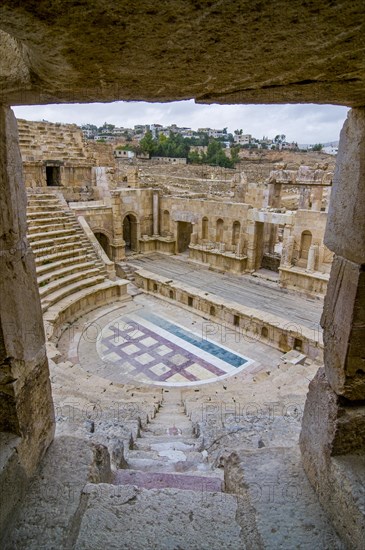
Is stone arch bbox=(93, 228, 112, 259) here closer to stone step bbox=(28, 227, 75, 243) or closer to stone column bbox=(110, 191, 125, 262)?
stone column bbox=(110, 191, 125, 262)

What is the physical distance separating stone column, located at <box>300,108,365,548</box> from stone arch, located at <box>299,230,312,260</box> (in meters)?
10.7

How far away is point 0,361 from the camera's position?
218 centimetres

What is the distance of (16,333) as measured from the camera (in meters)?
2.24

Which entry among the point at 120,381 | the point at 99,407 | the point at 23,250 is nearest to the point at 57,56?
the point at 23,250

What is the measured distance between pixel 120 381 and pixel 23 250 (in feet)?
18.4

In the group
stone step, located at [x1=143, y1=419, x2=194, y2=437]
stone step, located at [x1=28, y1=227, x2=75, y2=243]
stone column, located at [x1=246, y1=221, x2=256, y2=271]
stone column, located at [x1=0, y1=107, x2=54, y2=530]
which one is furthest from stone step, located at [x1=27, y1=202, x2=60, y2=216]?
stone column, located at [x1=0, y1=107, x2=54, y2=530]

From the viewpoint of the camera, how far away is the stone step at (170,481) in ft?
9.15

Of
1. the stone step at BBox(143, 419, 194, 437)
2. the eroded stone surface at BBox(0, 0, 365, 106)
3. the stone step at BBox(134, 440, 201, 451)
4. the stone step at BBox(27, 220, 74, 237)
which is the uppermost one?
the eroded stone surface at BBox(0, 0, 365, 106)

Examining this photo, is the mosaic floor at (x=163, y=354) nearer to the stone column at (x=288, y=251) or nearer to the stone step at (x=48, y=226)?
the stone step at (x=48, y=226)

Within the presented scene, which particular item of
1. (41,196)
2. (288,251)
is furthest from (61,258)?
(288,251)

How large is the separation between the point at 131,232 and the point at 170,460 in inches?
556

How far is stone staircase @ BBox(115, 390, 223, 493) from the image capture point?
2850 millimetres

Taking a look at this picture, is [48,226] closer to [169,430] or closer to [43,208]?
[43,208]

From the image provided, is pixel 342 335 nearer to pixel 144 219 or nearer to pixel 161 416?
pixel 161 416
